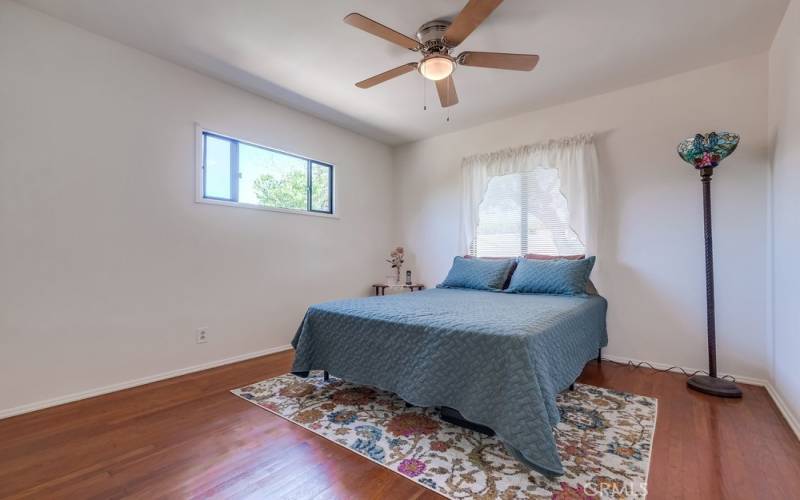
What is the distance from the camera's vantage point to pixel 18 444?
1840 mm

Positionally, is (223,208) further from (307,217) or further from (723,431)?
(723,431)

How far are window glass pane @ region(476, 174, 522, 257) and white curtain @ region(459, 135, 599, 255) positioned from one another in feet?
0.25

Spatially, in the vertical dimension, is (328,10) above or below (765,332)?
above

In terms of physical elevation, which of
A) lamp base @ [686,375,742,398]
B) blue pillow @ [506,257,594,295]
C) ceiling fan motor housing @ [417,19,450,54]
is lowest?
lamp base @ [686,375,742,398]

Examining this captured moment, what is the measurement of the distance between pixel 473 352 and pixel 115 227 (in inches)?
104

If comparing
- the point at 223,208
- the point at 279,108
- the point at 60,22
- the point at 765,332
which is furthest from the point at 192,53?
the point at 765,332

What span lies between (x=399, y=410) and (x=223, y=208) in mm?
2318

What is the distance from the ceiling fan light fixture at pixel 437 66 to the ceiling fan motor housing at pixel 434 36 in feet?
0.24

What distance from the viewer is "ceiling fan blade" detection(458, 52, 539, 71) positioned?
2193 millimetres

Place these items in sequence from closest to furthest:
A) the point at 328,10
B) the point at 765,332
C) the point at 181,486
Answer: the point at 181,486 < the point at 328,10 < the point at 765,332

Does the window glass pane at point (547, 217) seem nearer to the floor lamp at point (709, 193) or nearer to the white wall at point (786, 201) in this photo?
the floor lamp at point (709, 193)

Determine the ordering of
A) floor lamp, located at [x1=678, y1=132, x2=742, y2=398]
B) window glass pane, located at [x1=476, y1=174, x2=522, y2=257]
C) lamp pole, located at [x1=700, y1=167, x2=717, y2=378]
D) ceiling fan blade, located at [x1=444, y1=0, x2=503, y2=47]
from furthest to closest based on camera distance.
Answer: window glass pane, located at [x1=476, y1=174, x2=522, y2=257], lamp pole, located at [x1=700, y1=167, x2=717, y2=378], floor lamp, located at [x1=678, y1=132, x2=742, y2=398], ceiling fan blade, located at [x1=444, y1=0, x2=503, y2=47]

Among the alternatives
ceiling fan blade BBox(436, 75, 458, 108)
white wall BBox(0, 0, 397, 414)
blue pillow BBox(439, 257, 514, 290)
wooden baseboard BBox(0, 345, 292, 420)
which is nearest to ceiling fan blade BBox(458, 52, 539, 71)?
ceiling fan blade BBox(436, 75, 458, 108)

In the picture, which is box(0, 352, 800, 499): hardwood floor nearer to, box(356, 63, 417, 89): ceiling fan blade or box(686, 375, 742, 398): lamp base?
box(686, 375, 742, 398): lamp base
